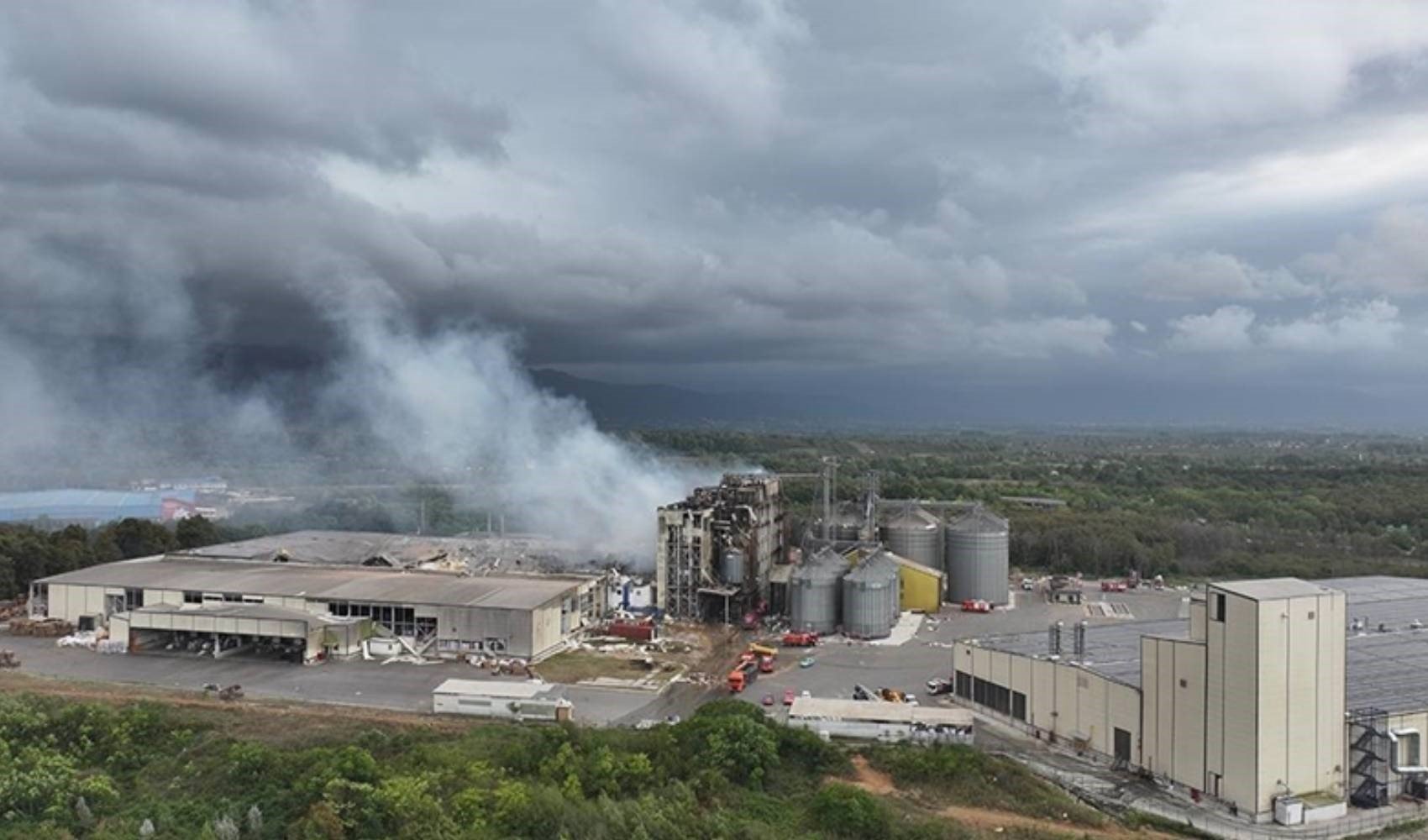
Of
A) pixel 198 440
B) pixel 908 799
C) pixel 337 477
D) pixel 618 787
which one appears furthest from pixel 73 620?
→ pixel 198 440

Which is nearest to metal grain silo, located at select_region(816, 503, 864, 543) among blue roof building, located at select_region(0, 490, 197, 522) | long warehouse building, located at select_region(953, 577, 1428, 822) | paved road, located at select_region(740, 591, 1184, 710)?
paved road, located at select_region(740, 591, 1184, 710)

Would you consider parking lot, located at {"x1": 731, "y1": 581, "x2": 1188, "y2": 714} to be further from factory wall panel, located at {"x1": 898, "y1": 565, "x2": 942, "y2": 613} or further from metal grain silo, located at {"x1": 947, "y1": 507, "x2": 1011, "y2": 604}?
metal grain silo, located at {"x1": 947, "y1": 507, "x2": 1011, "y2": 604}

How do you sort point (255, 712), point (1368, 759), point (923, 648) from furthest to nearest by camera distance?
1. point (923, 648)
2. point (255, 712)
3. point (1368, 759)

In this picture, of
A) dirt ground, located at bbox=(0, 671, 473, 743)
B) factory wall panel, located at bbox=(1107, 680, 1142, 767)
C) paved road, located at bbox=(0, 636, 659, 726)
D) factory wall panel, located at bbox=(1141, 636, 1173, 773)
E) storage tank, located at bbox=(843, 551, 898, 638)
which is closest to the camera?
factory wall panel, located at bbox=(1141, 636, 1173, 773)

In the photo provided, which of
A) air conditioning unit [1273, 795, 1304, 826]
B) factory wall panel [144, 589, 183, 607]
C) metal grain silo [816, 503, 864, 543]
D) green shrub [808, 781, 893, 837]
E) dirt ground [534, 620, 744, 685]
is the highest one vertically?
metal grain silo [816, 503, 864, 543]

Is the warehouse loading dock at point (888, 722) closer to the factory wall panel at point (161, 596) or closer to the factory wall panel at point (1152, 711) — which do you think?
the factory wall panel at point (1152, 711)

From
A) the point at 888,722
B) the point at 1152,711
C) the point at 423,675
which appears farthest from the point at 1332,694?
the point at 423,675

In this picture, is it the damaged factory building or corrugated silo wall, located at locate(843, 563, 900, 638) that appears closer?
corrugated silo wall, located at locate(843, 563, 900, 638)

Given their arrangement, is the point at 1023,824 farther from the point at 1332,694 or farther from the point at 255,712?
the point at 255,712
